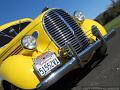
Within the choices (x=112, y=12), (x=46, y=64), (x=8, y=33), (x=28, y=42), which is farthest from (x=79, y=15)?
(x=112, y=12)

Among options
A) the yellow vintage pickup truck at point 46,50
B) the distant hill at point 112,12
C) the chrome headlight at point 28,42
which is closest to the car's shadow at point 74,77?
the yellow vintage pickup truck at point 46,50

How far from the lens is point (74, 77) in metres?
9.18

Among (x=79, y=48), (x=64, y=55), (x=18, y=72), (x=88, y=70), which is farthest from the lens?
(x=88, y=70)

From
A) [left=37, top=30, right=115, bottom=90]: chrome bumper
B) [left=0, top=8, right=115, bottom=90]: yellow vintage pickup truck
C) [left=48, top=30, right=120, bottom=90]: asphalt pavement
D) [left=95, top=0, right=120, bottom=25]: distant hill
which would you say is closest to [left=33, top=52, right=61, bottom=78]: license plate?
[left=0, top=8, right=115, bottom=90]: yellow vintage pickup truck

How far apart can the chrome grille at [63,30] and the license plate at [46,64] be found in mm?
915

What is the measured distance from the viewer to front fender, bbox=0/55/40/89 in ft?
24.0

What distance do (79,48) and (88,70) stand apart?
0.98 metres

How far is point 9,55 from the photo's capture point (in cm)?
871

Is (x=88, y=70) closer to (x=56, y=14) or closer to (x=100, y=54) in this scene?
(x=100, y=54)

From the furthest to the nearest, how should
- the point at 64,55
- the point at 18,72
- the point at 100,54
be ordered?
the point at 100,54 < the point at 64,55 < the point at 18,72

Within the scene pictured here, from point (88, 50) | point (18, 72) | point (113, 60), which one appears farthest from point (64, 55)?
point (113, 60)

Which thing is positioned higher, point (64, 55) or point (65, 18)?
point (65, 18)

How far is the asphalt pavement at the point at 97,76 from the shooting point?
7.50 m

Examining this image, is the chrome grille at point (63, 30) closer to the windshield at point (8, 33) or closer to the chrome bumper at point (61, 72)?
the chrome bumper at point (61, 72)
